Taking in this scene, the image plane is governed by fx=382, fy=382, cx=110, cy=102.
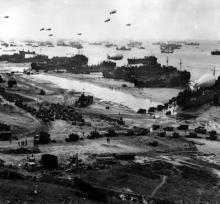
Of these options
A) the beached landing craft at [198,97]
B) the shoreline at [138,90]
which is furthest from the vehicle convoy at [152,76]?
the beached landing craft at [198,97]

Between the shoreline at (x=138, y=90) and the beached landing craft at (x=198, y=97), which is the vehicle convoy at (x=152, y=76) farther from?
the beached landing craft at (x=198, y=97)

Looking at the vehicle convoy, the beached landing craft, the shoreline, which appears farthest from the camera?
the vehicle convoy

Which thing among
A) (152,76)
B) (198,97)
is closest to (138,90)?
(152,76)

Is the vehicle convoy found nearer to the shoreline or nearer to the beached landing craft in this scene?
the shoreline

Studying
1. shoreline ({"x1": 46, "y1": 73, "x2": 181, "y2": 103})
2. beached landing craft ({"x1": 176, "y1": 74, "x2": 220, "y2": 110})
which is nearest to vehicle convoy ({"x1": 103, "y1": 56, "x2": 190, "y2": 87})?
shoreline ({"x1": 46, "y1": 73, "x2": 181, "y2": 103})

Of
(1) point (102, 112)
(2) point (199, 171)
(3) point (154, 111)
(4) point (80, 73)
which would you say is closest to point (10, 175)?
(2) point (199, 171)

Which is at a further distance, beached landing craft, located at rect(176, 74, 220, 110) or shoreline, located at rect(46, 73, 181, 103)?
shoreline, located at rect(46, 73, 181, 103)

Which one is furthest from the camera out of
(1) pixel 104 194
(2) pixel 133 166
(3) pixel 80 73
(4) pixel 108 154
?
(3) pixel 80 73

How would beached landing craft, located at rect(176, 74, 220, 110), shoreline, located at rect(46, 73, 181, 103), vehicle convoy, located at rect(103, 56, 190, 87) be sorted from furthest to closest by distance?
1. vehicle convoy, located at rect(103, 56, 190, 87)
2. shoreline, located at rect(46, 73, 181, 103)
3. beached landing craft, located at rect(176, 74, 220, 110)

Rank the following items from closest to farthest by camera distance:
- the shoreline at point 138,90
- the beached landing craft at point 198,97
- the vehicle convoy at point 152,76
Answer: the beached landing craft at point 198,97
the shoreline at point 138,90
the vehicle convoy at point 152,76

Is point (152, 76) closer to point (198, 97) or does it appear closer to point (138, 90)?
point (138, 90)

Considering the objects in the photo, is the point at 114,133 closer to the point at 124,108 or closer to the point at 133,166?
the point at 133,166
